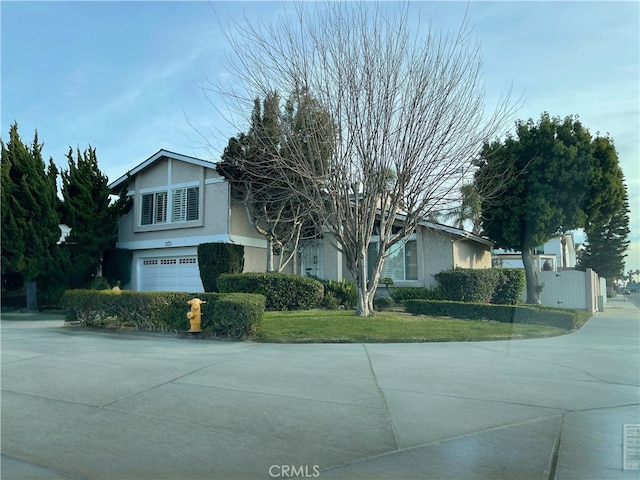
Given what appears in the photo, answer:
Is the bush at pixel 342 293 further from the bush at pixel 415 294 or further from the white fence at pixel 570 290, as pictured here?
the white fence at pixel 570 290

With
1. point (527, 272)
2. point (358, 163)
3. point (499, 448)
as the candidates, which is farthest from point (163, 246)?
point (499, 448)

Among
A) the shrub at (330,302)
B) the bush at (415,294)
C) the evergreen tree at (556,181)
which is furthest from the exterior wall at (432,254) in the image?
the shrub at (330,302)

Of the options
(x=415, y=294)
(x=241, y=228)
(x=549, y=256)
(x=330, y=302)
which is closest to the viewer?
(x=330, y=302)

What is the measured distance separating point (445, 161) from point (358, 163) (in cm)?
244

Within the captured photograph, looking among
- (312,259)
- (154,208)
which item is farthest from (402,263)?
(154,208)

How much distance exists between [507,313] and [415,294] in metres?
5.02

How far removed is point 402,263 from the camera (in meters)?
22.6

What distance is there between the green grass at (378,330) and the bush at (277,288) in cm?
264

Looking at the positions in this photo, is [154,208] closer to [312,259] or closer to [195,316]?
[312,259]

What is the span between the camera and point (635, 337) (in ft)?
43.9

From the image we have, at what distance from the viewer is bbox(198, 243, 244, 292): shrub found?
20.0m

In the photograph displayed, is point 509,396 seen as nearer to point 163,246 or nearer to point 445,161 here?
point 445,161

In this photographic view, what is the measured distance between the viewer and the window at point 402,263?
22.3m

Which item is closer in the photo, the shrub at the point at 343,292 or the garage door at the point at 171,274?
the shrub at the point at 343,292
